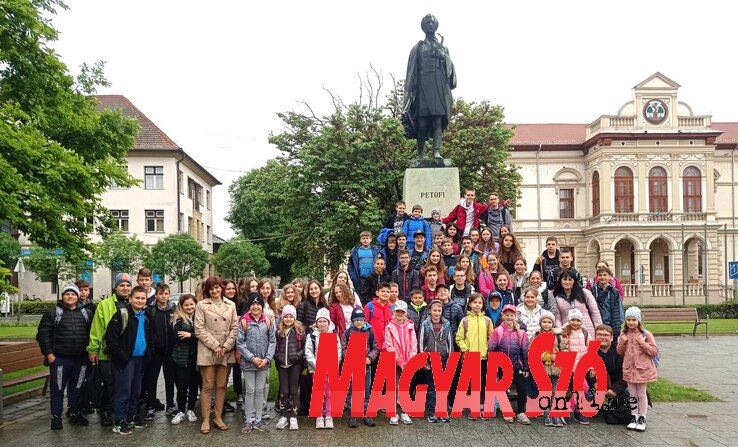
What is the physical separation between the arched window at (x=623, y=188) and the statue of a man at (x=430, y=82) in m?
36.3

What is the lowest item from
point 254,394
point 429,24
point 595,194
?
point 254,394

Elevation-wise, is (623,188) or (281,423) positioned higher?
(623,188)

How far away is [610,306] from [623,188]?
4004 cm

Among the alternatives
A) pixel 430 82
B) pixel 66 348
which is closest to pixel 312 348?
pixel 66 348

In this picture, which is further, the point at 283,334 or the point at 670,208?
the point at 670,208

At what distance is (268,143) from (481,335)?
70.3 feet

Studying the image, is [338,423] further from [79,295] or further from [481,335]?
[79,295]

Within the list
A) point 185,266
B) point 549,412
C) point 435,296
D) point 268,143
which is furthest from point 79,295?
point 185,266

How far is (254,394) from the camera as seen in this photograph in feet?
25.0

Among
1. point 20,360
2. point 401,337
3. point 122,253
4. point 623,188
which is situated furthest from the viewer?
point 623,188

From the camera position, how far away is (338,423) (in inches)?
304

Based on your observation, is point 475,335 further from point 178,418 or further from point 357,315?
point 178,418

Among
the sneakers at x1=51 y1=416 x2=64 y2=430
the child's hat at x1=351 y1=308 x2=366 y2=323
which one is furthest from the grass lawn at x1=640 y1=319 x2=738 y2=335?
the sneakers at x1=51 y1=416 x2=64 y2=430

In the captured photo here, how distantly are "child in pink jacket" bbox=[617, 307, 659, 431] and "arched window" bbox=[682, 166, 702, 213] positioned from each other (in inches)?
1696
